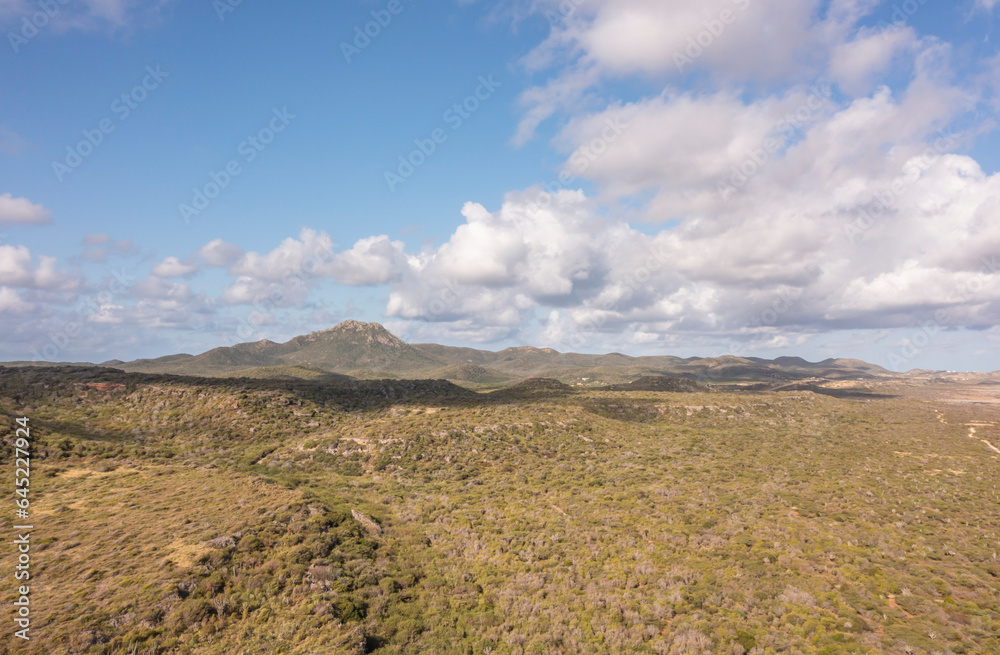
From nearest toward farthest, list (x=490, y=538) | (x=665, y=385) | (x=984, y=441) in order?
(x=490, y=538), (x=984, y=441), (x=665, y=385)

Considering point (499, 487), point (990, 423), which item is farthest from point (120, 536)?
point (990, 423)

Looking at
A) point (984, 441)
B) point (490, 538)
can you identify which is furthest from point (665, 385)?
point (490, 538)

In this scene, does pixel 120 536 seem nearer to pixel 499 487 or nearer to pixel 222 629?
pixel 222 629

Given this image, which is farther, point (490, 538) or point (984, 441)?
point (984, 441)

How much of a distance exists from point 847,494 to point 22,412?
9237 cm

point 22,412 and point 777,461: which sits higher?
point 22,412

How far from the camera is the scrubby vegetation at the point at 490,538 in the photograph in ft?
56.8

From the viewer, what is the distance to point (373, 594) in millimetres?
20922

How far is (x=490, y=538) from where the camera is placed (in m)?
27.7

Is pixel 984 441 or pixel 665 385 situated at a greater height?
pixel 665 385

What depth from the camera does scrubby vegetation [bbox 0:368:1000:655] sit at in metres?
17.3

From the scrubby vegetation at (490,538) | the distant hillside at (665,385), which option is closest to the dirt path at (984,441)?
the scrubby vegetation at (490,538)

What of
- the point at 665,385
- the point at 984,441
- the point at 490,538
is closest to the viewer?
the point at 490,538

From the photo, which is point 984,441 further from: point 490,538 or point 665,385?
point 490,538
